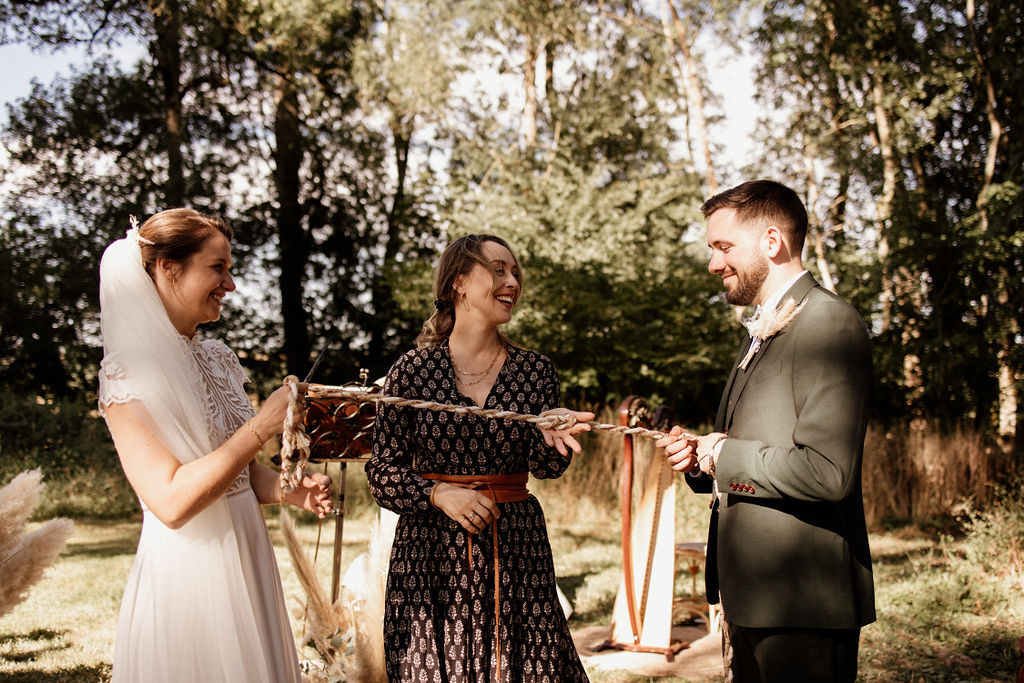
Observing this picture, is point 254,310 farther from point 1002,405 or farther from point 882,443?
point 1002,405

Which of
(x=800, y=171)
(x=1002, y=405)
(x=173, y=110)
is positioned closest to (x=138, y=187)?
(x=173, y=110)

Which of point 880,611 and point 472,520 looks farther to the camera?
point 880,611

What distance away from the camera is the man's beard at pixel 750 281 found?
2473mm

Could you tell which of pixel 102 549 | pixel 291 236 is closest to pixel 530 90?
pixel 291 236

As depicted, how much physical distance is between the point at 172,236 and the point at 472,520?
1.24m

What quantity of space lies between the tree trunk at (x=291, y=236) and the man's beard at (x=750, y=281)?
16.0 metres

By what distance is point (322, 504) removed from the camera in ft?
7.80

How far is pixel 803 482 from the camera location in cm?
210

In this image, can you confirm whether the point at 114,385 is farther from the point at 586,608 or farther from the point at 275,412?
the point at 586,608

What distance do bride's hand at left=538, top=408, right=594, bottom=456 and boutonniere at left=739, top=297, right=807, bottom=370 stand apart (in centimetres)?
56

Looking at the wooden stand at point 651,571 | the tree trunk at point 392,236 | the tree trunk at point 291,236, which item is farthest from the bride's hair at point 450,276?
the tree trunk at point 291,236

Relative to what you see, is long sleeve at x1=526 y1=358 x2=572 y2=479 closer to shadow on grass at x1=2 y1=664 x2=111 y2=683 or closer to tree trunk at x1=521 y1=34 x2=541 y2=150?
shadow on grass at x1=2 y1=664 x2=111 y2=683

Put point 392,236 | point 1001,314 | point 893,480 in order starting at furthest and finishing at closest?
point 392,236, point 893,480, point 1001,314

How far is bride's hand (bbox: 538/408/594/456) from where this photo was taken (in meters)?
2.33
